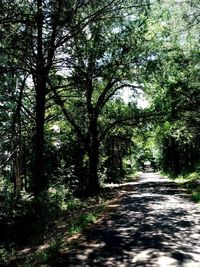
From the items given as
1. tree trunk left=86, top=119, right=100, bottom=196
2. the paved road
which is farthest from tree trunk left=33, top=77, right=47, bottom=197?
tree trunk left=86, top=119, right=100, bottom=196

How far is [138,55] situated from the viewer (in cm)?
1839

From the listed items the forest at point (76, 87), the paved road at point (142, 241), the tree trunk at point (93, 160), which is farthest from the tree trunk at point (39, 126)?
the tree trunk at point (93, 160)

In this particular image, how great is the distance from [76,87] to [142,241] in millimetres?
7593

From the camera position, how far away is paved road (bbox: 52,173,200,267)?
26.0 feet

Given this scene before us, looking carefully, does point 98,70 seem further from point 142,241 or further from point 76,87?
point 142,241

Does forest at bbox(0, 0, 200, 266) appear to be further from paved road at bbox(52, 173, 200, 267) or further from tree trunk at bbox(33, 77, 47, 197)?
paved road at bbox(52, 173, 200, 267)

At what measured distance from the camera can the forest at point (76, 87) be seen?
8.71 meters

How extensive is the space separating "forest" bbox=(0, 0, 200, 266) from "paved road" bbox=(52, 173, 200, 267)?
1.17 metres

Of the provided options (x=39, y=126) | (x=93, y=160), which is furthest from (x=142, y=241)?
(x=93, y=160)

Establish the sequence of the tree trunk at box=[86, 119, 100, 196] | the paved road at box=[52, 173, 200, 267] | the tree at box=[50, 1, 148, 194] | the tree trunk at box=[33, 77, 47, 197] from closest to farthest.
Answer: the paved road at box=[52, 173, 200, 267], the tree at box=[50, 1, 148, 194], the tree trunk at box=[33, 77, 47, 197], the tree trunk at box=[86, 119, 100, 196]

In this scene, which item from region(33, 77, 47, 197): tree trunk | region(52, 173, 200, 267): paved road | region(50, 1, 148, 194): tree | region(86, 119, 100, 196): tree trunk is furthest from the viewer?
region(86, 119, 100, 196): tree trunk

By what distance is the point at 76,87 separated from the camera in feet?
50.9

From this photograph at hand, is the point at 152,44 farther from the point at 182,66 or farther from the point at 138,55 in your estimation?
the point at 182,66

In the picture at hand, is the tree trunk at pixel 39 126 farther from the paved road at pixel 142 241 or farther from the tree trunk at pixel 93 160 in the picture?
the tree trunk at pixel 93 160
